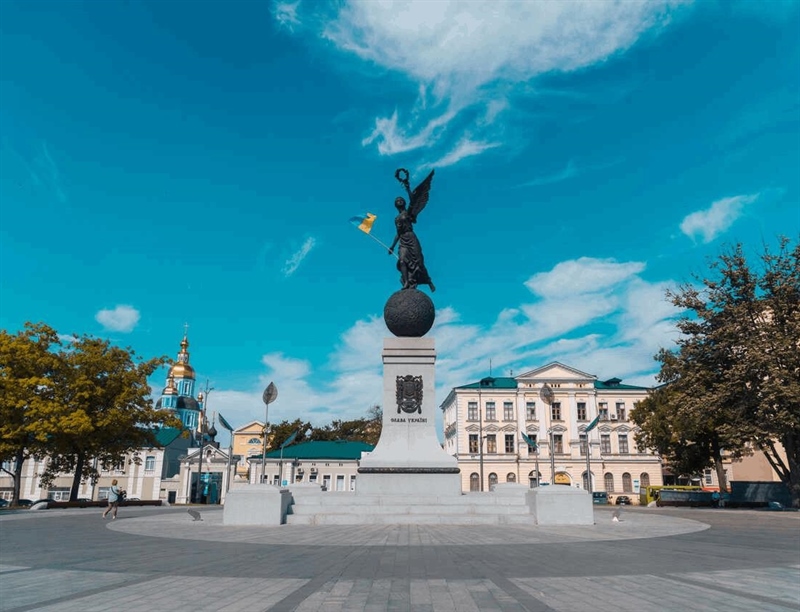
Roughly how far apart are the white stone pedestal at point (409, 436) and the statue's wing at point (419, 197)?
619 centimetres

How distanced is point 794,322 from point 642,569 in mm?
26570

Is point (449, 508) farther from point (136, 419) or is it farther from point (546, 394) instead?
point (136, 419)

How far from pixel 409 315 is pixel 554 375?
4780 centimetres

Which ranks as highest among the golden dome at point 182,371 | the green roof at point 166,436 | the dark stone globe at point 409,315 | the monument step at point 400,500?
the golden dome at point 182,371

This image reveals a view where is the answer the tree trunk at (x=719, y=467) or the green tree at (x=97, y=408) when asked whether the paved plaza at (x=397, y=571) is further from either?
the tree trunk at (x=719, y=467)

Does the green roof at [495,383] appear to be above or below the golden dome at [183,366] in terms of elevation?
below

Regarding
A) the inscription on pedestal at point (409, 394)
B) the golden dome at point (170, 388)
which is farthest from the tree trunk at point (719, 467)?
the golden dome at point (170, 388)

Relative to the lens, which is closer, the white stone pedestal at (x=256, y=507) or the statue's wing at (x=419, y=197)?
the white stone pedestal at (x=256, y=507)

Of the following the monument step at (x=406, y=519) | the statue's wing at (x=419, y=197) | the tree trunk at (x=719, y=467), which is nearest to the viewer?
the monument step at (x=406, y=519)

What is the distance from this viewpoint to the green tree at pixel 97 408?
109ft

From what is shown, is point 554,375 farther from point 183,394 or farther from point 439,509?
point 183,394

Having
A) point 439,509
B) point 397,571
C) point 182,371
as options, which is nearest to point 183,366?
point 182,371

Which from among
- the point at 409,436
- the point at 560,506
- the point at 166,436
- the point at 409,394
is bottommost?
the point at 560,506

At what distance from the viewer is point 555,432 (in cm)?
6556
